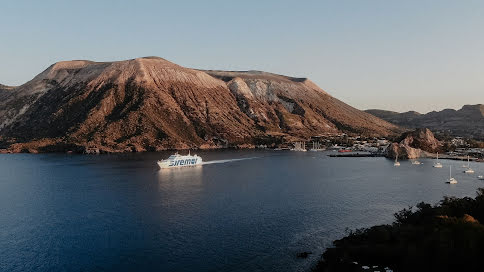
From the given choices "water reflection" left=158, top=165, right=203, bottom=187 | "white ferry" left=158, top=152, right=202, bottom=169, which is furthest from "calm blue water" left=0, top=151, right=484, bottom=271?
"white ferry" left=158, top=152, right=202, bottom=169

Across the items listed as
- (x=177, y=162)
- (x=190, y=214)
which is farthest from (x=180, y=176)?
(x=190, y=214)

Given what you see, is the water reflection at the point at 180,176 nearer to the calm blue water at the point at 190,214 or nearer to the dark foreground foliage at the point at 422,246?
the calm blue water at the point at 190,214

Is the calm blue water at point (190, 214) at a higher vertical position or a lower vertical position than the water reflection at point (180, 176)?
lower

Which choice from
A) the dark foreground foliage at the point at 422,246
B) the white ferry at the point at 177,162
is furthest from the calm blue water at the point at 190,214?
the white ferry at the point at 177,162

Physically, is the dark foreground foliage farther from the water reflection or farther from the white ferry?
the white ferry

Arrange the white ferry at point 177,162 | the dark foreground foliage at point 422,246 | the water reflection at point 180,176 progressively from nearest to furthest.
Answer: the dark foreground foliage at point 422,246 → the water reflection at point 180,176 → the white ferry at point 177,162

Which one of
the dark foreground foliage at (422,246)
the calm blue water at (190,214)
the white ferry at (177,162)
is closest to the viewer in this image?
the dark foreground foliage at (422,246)

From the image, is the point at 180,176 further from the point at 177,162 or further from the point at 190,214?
the point at 190,214

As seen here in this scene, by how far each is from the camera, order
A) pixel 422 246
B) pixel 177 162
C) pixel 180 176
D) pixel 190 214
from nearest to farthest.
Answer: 1. pixel 422 246
2. pixel 190 214
3. pixel 180 176
4. pixel 177 162
